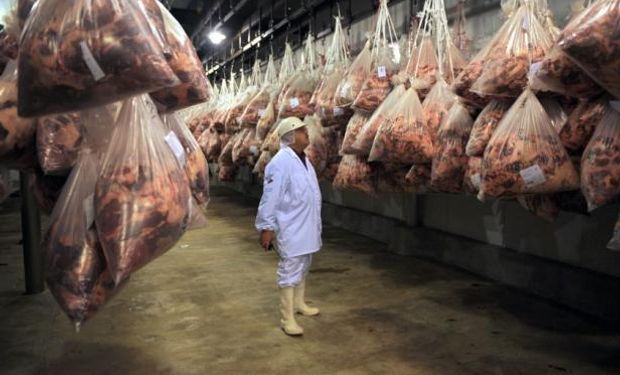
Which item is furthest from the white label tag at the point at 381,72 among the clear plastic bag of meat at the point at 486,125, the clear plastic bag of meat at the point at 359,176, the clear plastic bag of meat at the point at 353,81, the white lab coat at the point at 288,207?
the clear plastic bag of meat at the point at 486,125

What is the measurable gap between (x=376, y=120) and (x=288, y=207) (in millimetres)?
905

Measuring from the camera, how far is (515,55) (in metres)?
2.76

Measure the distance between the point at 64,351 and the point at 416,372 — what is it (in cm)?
207

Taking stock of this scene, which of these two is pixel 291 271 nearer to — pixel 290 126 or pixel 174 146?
pixel 290 126

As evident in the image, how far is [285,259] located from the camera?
11.4 ft

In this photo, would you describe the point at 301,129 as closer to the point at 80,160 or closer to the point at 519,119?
the point at 519,119

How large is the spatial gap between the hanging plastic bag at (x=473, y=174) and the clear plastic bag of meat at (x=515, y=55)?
44 cm

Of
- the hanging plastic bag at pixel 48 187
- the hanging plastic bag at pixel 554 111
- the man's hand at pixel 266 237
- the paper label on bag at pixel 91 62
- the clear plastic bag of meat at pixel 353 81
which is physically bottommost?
the man's hand at pixel 266 237

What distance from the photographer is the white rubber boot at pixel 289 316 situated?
135 inches

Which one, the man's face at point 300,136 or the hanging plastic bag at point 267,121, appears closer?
the man's face at point 300,136

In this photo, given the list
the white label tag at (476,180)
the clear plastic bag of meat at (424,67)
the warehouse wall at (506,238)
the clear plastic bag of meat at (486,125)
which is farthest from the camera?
the clear plastic bag of meat at (424,67)

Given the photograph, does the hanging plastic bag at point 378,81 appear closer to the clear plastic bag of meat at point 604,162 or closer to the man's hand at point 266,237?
the man's hand at point 266,237

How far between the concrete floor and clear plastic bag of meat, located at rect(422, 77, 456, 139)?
1316 millimetres

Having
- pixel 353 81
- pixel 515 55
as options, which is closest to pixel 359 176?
pixel 353 81
